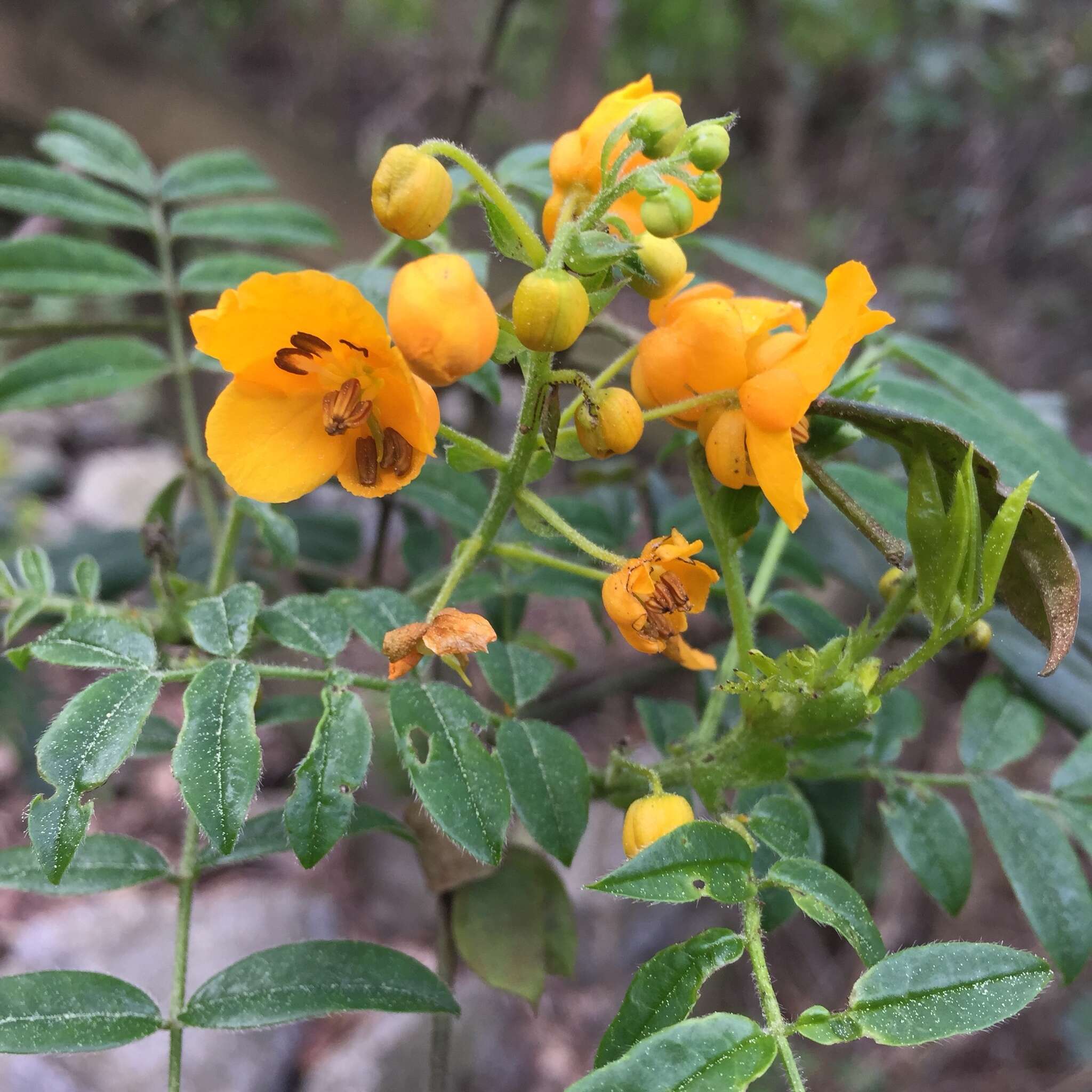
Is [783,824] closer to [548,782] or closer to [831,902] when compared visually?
[831,902]

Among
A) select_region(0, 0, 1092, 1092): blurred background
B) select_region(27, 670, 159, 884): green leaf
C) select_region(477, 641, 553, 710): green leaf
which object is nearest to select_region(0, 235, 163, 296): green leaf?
select_region(0, 0, 1092, 1092): blurred background

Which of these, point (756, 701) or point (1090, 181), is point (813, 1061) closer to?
point (756, 701)

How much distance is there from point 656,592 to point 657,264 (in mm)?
308

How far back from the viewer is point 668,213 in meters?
0.76

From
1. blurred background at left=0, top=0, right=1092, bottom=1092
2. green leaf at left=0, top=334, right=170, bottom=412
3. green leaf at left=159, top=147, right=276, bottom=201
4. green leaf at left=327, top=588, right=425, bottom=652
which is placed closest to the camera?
green leaf at left=327, top=588, right=425, bottom=652

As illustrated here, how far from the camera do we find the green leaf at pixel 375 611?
0.98 m

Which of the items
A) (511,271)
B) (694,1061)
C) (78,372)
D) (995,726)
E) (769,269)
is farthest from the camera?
(511,271)

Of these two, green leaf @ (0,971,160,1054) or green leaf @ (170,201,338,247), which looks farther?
green leaf @ (170,201,338,247)

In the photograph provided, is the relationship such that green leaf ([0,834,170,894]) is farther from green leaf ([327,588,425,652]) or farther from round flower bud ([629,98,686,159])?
round flower bud ([629,98,686,159])

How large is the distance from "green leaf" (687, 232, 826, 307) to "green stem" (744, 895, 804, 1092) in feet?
3.73

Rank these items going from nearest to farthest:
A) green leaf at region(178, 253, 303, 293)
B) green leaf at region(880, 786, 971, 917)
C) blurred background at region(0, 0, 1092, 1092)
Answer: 1. green leaf at region(880, 786, 971, 917)
2. green leaf at region(178, 253, 303, 293)
3. blurred background at region(0, 0, 1092, 1092)

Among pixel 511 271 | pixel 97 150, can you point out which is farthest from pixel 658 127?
pixel 511 271

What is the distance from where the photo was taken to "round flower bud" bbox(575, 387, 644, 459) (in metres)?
0.79

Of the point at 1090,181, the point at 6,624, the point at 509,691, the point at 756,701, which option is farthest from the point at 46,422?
the point at 1090,181
